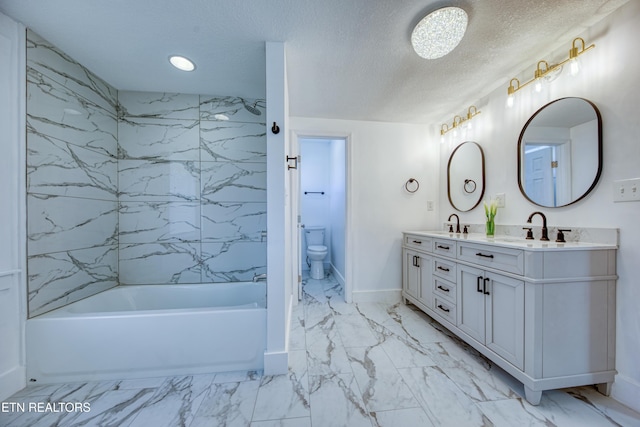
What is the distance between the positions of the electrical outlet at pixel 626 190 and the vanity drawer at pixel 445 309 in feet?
3.63

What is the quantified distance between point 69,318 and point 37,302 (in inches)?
10.0

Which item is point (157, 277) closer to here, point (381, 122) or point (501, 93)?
point (381, 122)

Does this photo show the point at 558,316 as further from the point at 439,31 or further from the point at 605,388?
the point at 439,31

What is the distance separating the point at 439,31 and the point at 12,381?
3052 millimetres

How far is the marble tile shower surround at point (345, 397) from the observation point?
106 cm

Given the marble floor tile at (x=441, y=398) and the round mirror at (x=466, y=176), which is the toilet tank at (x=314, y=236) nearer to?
the round mirror at (x=466, y=176)

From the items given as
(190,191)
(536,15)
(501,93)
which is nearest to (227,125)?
(190,191)

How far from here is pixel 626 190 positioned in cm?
113

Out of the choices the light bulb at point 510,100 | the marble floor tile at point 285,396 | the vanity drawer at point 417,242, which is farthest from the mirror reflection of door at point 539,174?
the marble floor tile at point 285,396

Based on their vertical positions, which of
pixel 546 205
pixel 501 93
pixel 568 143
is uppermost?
pixel 501 93

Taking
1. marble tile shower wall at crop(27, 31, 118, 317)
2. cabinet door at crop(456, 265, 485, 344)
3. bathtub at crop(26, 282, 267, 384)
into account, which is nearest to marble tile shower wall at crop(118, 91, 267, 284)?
marble tile shower wall at crop(27, 31, 118, 317)

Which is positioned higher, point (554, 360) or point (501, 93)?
point (501, 93)

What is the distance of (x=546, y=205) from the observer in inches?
58.8

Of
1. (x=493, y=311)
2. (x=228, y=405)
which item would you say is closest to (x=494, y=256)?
(x=493, y=311)
